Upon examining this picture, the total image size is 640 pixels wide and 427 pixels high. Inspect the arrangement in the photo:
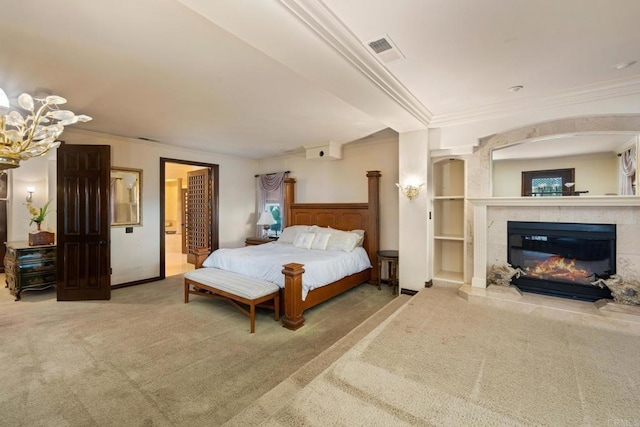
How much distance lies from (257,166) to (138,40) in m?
5.11

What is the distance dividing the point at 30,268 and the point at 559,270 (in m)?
7.18

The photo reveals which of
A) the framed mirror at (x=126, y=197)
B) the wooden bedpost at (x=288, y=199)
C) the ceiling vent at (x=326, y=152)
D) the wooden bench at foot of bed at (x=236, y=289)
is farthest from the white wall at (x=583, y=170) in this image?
the framed mirror at (x=126, y=197)

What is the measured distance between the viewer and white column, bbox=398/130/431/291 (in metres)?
4.06

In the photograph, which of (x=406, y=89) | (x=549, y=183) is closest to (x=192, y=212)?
(x=406, y=89)

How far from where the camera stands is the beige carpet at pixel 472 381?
1658 mm

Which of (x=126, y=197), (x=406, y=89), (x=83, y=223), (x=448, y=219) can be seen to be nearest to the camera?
(x=406, y=89)

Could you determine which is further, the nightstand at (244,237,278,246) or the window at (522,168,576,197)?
the nightstand at (244,237,278,246)

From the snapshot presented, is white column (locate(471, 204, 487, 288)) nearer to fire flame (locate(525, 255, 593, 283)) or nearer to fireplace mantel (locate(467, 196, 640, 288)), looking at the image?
fireplace mantel (locate(467, 196, 640, 288))

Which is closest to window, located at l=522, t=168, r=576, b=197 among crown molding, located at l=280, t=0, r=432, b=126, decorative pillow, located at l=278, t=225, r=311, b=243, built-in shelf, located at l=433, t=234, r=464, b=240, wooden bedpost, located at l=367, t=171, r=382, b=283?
built-in shelf, located at l=433, t=234, r=464, b=240

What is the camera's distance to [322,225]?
5.78 metres

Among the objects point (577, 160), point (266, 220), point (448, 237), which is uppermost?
point (577, 160)

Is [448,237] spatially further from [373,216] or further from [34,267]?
[34,267]

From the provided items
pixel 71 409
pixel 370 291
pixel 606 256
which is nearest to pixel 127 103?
pixel 71 409

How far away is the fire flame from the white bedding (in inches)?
89.8
